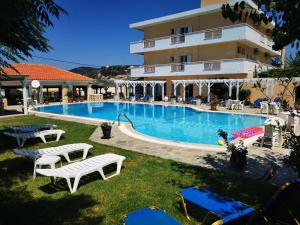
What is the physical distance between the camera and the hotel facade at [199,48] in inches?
1060

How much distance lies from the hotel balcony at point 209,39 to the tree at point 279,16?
2228 cm

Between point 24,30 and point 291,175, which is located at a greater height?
point 24,30

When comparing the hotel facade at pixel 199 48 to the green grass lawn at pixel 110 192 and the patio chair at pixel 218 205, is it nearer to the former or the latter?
the green grass lawn at pixel 110 192

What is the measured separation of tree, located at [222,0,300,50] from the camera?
105 inches

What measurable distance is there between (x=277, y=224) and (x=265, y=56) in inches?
1377

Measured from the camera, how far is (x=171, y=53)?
3372 centimetres

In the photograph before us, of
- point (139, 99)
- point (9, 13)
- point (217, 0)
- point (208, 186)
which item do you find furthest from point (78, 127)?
point (217, 0)

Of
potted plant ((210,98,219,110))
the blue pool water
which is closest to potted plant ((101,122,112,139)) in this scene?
the blue pool water

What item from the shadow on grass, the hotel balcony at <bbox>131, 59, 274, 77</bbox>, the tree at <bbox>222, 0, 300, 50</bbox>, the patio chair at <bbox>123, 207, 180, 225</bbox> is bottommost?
the shadow on grass

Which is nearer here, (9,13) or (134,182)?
(9,13)

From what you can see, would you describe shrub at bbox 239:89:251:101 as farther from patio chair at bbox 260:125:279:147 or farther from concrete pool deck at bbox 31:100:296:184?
concrete pool deck at bbox 31:100:296:184

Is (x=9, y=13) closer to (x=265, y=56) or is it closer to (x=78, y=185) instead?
(x=78, y=185)

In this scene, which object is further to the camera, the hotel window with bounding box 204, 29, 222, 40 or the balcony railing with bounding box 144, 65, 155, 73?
the balcony railing with bounding box 144, 65, 155, 73

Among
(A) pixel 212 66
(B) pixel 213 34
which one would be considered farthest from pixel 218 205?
(B) pixel 213 34
